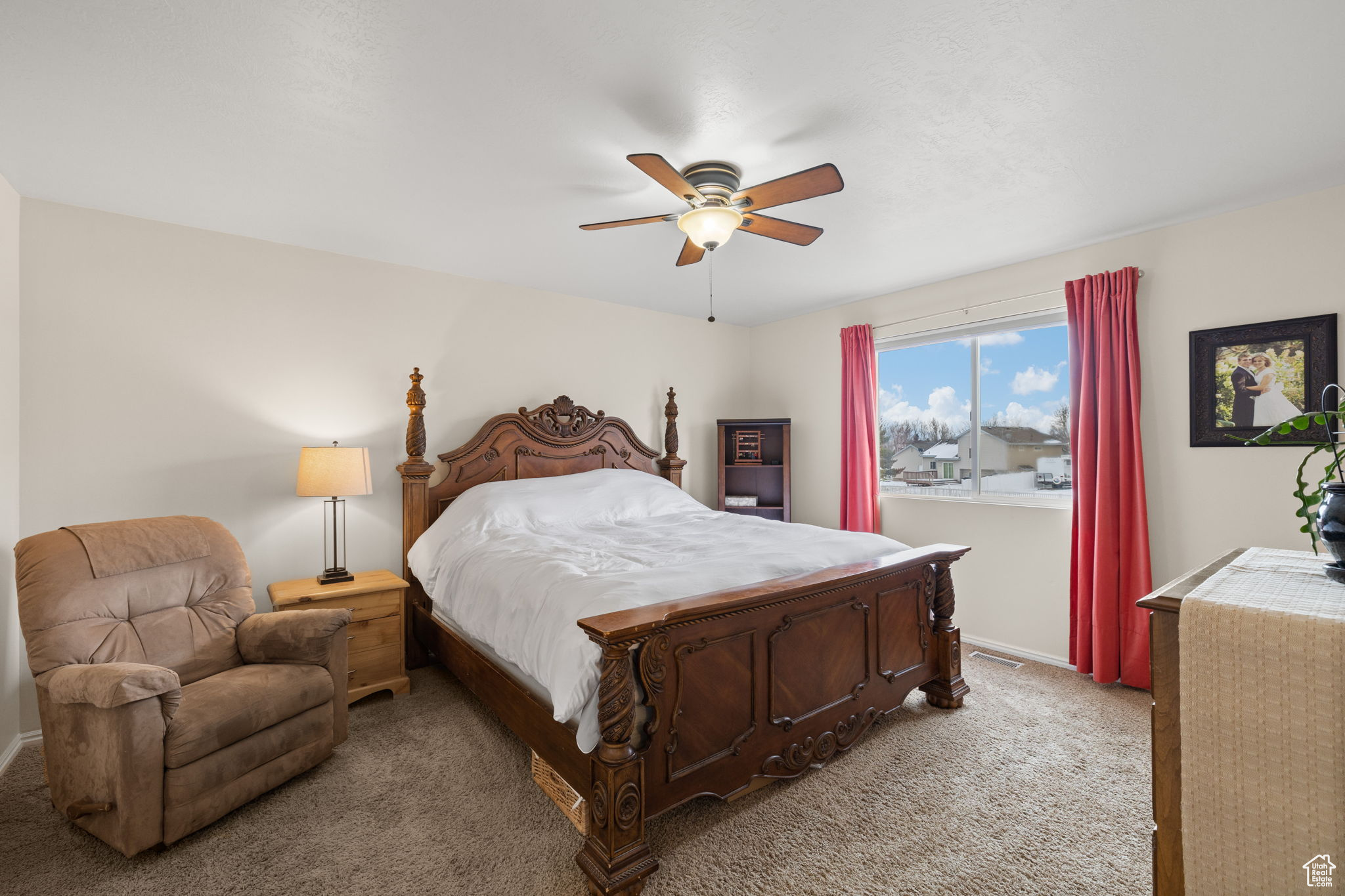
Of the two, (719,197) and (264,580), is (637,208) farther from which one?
(264,580)

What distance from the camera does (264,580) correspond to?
3.23 meters

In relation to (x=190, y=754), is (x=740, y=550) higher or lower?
higher

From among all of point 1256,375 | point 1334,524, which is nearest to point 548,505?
point 1334,524

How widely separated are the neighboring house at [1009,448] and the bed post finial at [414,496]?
3.65 meters

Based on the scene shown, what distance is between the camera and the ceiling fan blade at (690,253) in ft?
8.77

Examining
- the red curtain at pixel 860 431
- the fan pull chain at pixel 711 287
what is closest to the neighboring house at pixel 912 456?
the red curtain at pixel 860 431

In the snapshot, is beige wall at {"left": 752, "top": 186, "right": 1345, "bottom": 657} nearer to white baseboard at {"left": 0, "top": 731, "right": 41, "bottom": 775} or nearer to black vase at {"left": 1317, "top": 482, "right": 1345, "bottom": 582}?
black vase at {"left": 1317, "top": 482, "right": 1345, "bottom": 582}

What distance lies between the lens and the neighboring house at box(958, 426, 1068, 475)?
3.74m

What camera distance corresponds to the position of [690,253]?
2762 mm

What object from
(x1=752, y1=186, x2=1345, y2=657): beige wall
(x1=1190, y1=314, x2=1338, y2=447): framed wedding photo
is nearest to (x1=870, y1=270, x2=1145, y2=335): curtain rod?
(x1=752, y1=186, x2=1345, y2=657): beige wall

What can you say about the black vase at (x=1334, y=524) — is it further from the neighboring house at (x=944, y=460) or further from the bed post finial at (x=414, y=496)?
the bed post finial at (x=414, y=496)

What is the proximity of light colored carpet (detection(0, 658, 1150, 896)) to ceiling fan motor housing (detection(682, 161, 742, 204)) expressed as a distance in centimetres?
239

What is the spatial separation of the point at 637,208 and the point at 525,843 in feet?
8.88

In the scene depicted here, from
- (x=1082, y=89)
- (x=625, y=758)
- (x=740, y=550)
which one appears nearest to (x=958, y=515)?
(x=740, y=550)
